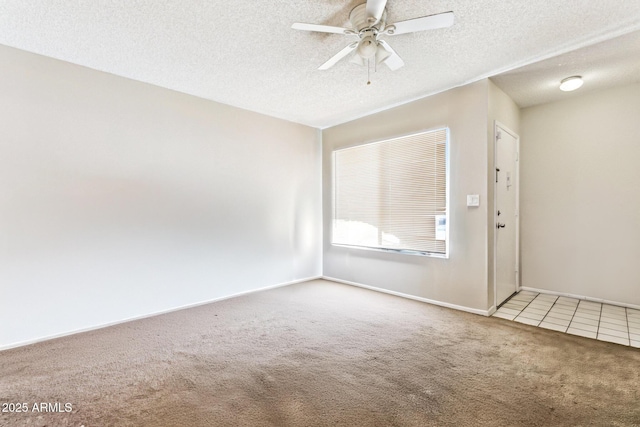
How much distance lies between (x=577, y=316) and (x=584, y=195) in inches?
60.9

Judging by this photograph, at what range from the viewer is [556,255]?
3904mm

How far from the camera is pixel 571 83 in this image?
125 inches

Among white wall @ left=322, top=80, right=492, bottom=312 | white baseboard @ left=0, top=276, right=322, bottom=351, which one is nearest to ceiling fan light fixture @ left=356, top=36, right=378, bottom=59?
white wall @ left=322, top=80, right=492, bottom=312

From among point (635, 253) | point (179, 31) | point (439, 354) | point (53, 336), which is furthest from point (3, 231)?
point (635, 253)

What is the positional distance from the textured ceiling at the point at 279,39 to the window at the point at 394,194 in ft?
2.53

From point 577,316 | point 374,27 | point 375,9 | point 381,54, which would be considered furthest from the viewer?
point 577,316

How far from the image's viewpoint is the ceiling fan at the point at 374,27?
1896mm

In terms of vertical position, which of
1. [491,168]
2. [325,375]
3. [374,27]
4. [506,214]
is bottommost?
[325,375]

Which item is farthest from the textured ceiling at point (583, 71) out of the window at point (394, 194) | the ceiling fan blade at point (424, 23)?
the ceiling fan blade at point (424, 23)

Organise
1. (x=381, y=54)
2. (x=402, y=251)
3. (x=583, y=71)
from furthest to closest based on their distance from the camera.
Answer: (x=402, y=251) → (x=583, y=71) → (x=381, y=54)

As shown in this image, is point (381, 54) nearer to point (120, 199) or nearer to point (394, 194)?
point (394, 194)

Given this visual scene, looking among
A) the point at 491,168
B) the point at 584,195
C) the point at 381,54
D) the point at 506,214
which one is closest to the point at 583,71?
the point at 491,168

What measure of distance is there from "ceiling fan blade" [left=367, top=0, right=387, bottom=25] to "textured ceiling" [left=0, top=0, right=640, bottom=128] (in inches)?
7.7

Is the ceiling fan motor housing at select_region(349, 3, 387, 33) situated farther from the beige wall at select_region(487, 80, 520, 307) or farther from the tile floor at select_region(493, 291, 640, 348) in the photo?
the tile floor at select_region(493, 291, 640, 348)
